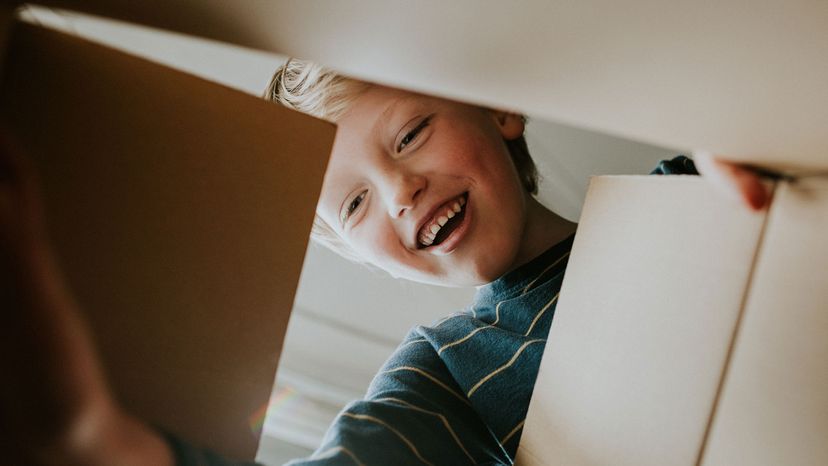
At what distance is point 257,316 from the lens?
361 mm

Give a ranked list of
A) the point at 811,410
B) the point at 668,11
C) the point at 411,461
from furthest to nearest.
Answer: the point at 411,461, the point at 811,410, the point at 668,11

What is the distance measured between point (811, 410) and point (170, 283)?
361 mm

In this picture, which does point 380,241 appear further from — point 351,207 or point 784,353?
point 784,353

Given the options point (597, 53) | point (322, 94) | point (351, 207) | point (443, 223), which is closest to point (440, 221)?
point (443, 223)

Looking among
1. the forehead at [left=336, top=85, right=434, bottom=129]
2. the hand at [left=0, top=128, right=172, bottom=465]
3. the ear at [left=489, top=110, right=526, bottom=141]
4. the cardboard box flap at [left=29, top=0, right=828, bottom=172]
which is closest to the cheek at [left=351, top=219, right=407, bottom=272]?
the forehead at [left=336, top=85, right=434, bottom=129]

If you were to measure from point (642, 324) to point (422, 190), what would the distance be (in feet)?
1.02

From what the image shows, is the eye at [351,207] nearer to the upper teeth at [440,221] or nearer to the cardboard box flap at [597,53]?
the upper teeth at [440,221]

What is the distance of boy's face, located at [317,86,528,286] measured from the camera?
71cm

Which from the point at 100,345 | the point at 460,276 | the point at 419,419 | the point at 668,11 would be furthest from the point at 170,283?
the point at 460,276

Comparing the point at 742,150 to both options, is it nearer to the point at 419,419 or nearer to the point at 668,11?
the point at 668,11

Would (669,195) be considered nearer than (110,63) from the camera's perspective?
No

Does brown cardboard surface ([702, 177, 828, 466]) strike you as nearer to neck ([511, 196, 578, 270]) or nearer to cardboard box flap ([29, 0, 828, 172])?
cardboard box flap ([29, 0, 828, 172])

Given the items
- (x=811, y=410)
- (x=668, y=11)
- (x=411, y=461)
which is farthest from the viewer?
(x=411, y=461)

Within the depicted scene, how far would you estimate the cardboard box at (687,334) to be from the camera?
1.20 feet
